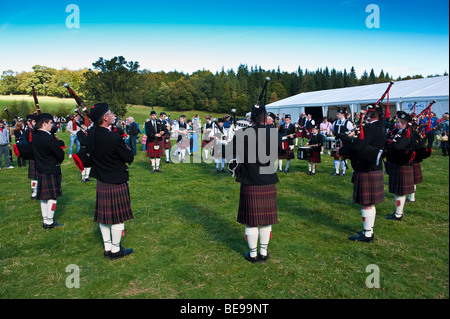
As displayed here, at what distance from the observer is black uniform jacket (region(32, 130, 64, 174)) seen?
504 centimetres

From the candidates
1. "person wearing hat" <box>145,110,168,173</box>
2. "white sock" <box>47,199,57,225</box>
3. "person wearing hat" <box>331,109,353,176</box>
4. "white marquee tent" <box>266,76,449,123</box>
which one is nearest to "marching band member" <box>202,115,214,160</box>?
"person wearing hat" <box>145,110,168,173</box>

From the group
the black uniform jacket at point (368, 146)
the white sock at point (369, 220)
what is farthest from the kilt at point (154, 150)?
the white sock at point (369, 220)

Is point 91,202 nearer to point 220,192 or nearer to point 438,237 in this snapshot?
point 220,192

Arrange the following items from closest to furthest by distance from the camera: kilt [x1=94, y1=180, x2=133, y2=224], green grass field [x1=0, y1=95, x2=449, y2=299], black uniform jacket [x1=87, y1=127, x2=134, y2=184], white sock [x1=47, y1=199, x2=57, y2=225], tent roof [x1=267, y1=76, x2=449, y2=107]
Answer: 1. green grass field [x1=0, y1=95, x2=449, y2=299]
2. black uniform jacket [x1=87, y1=127, x2=134, y2=184]
3. kilt [x1=94, y1=180, x2=133, y2=224]
4. white sock [x1=47, y1=199, x2=57, y2=225]
5. tent roof [x1=267, y1=76, x2=449, y2=107]

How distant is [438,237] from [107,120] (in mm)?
5445

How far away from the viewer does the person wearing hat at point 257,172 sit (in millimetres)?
3914

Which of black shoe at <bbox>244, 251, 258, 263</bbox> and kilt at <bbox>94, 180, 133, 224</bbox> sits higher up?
kilt at <bbox>94, 180, 133, 224</bbox>

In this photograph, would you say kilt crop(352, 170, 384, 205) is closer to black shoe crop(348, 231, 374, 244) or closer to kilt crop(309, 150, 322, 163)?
black shoe crop(348, 231, 374, 244)

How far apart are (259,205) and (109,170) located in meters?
2.06

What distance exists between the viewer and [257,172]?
154 inches

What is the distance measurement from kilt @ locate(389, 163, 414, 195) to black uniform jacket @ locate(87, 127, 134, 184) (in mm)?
4751

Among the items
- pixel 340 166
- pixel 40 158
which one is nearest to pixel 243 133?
pixel 40 158

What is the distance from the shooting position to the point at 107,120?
3934 mm
